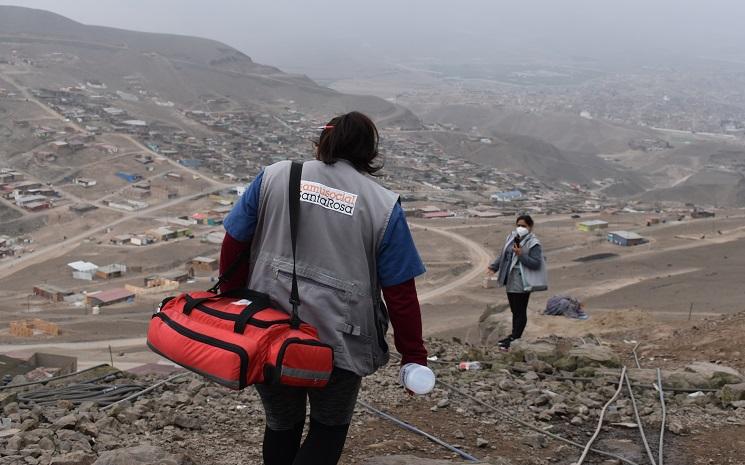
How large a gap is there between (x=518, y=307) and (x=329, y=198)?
5192 millimetres

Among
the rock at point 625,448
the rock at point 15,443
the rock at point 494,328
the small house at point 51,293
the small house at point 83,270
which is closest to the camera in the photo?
the rock at point 15,443

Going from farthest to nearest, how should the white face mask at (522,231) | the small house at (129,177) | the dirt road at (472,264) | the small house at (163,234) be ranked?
the small house at (129,177) → the small house at (163,234) → the dirt road at (472,264) → the white face mask at (522,231)

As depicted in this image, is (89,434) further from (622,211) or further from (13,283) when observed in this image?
(622,211)

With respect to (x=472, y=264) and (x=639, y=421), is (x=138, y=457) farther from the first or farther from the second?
(x=472, y=264)

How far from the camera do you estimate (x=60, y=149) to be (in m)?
54.6

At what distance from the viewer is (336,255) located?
2.33m

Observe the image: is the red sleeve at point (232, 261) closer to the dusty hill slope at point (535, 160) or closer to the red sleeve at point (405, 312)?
the red sleeve at point (405, 312)

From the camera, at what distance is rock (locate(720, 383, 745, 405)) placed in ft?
17.5

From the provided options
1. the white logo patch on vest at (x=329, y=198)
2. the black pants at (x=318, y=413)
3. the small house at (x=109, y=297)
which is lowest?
the small house at (x=109, y=297)

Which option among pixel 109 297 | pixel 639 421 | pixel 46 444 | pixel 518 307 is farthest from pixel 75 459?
pixel 109 297

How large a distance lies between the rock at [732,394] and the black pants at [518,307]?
2043 mm

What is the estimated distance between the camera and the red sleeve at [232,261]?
249cm

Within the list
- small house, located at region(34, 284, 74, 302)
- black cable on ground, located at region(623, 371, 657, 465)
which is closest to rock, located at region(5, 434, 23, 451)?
black cable on ground, located at region(623, 371, 657, 465)

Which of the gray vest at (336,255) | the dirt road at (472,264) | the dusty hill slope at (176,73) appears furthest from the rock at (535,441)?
the dusty hill slope at (176,73)
